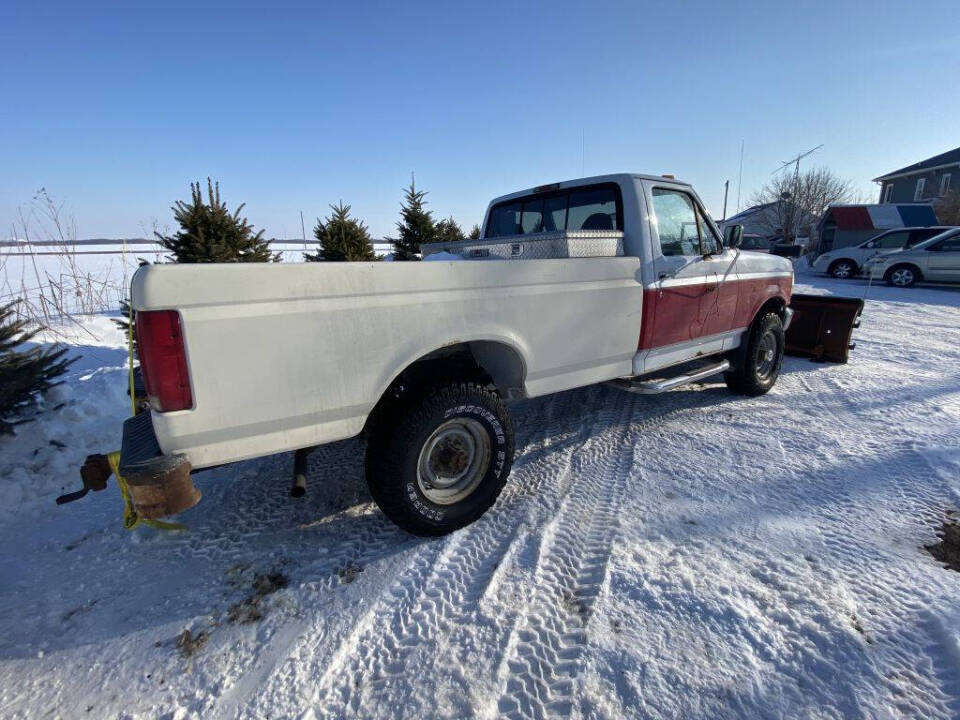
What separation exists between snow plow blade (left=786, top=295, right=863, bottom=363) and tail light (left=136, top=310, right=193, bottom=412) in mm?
7144

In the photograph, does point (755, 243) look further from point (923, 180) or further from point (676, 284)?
point (923, 180)

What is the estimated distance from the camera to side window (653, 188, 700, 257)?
12.2 feet

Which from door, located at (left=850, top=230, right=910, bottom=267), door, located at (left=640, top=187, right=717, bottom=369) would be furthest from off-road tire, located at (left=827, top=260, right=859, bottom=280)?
door, located at (left=640, top=187, right=717, bottom=369)

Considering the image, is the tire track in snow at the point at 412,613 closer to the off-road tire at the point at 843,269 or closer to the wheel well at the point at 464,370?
the wheel well at the point at 464,370

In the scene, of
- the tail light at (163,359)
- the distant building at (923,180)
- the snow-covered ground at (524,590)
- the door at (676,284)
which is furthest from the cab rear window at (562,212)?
the distant building at (923,180)

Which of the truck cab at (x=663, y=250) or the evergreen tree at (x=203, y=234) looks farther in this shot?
the evergreen tree at (x=203, y=234)

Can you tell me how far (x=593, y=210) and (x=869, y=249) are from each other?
58.8ft

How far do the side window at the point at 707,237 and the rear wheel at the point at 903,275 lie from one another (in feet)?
48.8

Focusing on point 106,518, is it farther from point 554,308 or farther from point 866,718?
point 866,718

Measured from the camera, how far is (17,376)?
3508mm

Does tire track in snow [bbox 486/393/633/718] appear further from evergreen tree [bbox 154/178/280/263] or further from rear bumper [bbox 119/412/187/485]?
evergreen tree [bbox 154/178/280/263]

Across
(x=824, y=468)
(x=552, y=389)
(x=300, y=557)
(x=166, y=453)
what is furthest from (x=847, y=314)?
(x=166, y=453)

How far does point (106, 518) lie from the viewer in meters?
2.88

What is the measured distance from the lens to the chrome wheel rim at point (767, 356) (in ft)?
16.4
